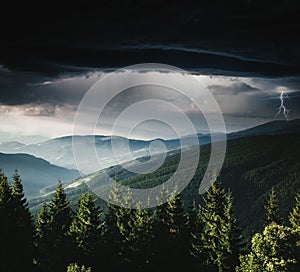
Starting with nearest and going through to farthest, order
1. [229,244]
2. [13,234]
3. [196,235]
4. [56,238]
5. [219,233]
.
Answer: [13,234] < [56,238] < [229,244] < [219,233] < [196,235]

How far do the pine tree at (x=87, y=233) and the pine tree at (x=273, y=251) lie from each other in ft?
51.3

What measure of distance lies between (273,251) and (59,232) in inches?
839

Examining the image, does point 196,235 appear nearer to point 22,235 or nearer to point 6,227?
point 22,235

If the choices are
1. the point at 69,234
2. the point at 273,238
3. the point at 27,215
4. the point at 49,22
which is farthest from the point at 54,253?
the point at 49,22

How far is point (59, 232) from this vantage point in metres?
38.6

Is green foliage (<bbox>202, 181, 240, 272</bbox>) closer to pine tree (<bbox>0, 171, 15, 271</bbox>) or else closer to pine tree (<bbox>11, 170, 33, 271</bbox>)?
pine tree (<bbox>11, 170, 33, 271</bbox>)

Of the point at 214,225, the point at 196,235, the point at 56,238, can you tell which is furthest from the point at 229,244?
the point at 56,238

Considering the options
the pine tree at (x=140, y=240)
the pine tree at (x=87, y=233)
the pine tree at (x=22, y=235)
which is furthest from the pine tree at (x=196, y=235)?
the pine tree at (x=22, y=235)

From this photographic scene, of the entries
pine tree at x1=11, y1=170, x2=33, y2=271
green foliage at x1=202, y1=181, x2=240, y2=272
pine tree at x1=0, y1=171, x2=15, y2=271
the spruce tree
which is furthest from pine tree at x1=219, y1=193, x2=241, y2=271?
pine tree at x1=0, y1=171, x2=15, y2=271

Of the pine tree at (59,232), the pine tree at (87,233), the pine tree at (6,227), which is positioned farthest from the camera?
the pine tree at (87,233)

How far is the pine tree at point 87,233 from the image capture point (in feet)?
122

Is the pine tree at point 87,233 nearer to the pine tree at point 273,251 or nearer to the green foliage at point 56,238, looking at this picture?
the green foliage at point 56,238

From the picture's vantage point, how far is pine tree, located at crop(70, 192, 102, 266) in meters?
37.2

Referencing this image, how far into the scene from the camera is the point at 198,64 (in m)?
22.8
